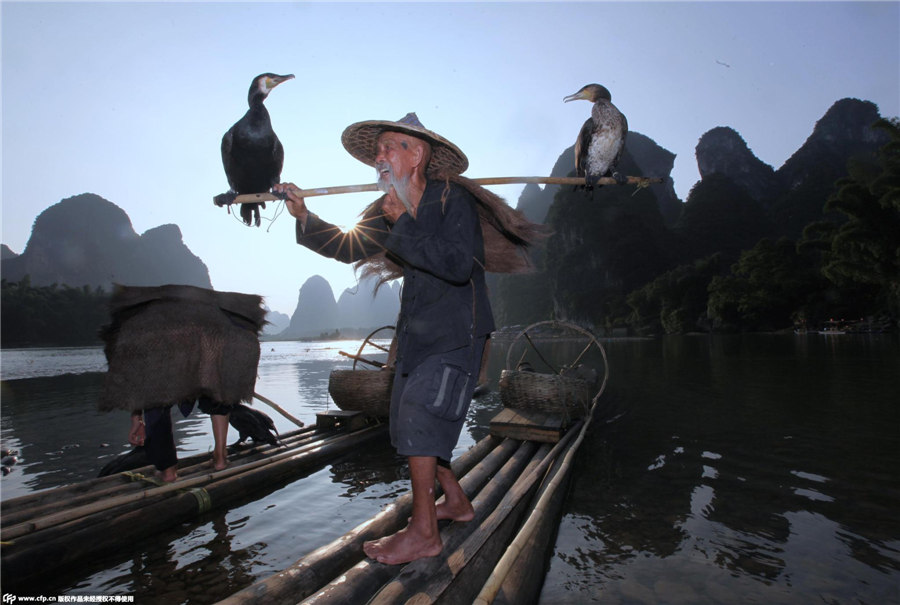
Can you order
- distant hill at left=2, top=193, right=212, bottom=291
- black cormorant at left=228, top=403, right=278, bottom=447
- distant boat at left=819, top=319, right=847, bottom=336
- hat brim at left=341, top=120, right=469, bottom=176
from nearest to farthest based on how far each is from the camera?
hat brim at left=341, top=120, right=469, bottom=176
black cormorant at left=228, top=403, right=278, bottom=447
distant boat at left=819, top=319, right=847, bottom=336
distant hill at left=2, top=193, right=212, bottom=291

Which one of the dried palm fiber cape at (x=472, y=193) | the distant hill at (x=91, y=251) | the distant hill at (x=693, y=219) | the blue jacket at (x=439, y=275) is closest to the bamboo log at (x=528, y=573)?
the blue jacket at (x=439, y=275)

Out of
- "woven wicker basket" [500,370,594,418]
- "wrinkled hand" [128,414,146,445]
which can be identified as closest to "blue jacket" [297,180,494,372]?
"wrinkled hand" [128,414,146,445]

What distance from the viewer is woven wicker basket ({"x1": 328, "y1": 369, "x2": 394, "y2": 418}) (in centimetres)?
618

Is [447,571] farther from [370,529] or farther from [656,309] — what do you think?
[656,309]

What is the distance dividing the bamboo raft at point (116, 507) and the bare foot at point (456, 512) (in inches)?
77.6

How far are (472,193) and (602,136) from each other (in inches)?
226

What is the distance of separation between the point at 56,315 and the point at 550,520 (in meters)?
79.6

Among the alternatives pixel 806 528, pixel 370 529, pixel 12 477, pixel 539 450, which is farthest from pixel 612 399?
pixel 12 477

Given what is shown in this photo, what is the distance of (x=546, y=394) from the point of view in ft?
18.5

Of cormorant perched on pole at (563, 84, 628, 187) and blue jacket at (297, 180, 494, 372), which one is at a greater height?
cormorant perched on pole at (563, 84, 628, 187)

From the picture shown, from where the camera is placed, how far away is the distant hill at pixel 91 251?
5556 inches

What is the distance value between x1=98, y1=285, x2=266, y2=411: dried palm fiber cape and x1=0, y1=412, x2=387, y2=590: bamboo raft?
0.60m

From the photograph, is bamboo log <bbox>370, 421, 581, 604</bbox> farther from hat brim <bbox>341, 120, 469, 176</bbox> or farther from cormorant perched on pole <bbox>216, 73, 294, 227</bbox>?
cormorant perched on pole <bbox>216, 73, 294, 227</bbox>

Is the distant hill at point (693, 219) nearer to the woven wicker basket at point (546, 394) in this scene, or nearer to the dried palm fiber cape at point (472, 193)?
the woven wicker basket at point (546, 394)
